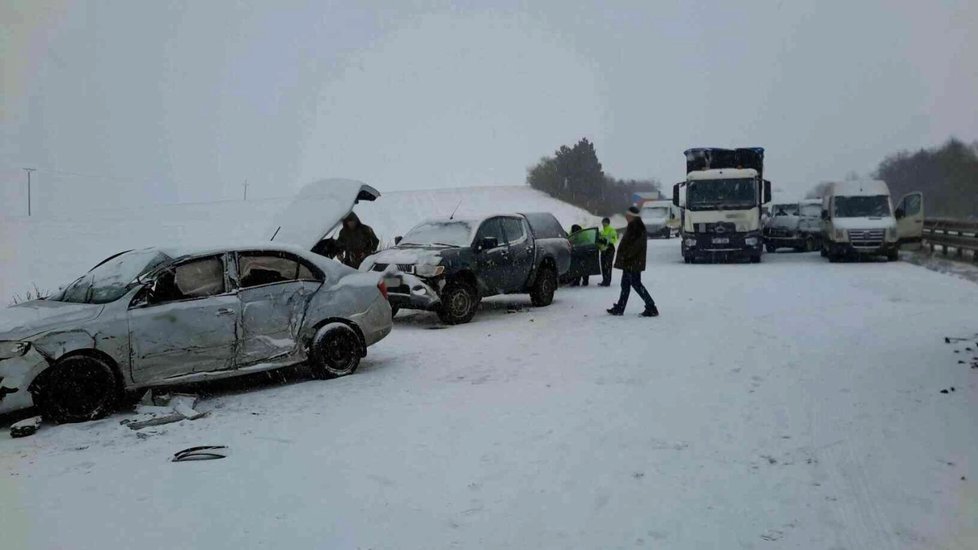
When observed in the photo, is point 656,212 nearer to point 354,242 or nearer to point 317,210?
point 354,242

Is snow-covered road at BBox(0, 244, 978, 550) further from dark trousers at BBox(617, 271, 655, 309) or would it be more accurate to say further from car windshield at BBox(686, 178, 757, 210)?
car windshield at BBox(686, 178, 757, 210)

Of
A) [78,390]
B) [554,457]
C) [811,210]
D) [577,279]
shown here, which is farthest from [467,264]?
[811,210]

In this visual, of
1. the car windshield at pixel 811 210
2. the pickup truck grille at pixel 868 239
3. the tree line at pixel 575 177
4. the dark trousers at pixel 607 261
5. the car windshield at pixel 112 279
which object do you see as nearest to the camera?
the car windshield at pixel 112 279

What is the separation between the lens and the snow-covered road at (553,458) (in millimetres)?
4414

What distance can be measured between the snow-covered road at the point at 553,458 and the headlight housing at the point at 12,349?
66 cm

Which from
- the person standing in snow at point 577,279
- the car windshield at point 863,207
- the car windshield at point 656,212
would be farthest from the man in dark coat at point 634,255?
the car windshield at point 656,212

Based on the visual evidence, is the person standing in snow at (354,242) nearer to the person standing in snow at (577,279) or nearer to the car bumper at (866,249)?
the person standing in snow at (577,279)

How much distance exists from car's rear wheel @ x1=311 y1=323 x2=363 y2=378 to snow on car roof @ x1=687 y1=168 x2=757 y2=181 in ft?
59.5

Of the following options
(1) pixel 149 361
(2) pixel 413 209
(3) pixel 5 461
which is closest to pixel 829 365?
(1) pixel 149 361

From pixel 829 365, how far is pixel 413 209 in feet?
134

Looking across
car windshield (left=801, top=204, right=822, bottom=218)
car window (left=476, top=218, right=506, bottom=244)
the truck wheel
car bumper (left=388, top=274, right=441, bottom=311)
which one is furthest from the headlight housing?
car windshield (left=801, top=204, right=822, bottom=218)

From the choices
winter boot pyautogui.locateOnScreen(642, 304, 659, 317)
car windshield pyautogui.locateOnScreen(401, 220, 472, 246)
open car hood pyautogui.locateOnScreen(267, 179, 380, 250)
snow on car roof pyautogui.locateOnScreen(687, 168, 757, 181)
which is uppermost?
snow on car roof pyautogui.locateOnScreen(687, 168, 757, 181)

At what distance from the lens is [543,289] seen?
14.8 metres

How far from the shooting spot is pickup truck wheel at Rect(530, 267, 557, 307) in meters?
14.7
